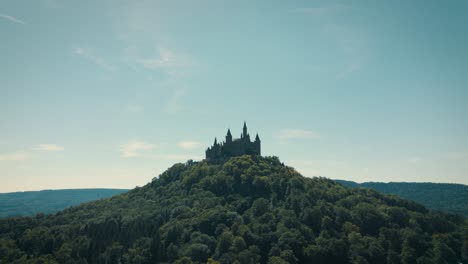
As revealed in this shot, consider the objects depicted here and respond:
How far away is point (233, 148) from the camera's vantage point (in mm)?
151250

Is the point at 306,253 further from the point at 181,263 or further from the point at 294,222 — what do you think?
the point at 181,263

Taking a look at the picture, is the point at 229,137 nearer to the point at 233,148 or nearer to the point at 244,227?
the point at 233,148

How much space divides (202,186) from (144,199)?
25.5 meters

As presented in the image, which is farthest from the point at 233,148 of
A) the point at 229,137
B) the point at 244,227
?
the point at 244,227

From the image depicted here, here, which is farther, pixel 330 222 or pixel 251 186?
pixel 251 186

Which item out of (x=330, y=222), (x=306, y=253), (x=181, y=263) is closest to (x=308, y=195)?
(x=330, y=222)

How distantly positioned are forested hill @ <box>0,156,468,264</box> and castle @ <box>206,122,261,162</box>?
8917 mm

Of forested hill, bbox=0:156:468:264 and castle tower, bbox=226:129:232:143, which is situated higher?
castle tower, bbox=226:129:232:143

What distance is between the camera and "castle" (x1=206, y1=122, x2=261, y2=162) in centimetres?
15100

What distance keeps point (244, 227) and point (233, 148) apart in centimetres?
5761

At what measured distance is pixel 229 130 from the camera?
15062 centimetres

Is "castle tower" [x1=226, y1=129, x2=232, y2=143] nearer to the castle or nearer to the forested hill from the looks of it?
the castle

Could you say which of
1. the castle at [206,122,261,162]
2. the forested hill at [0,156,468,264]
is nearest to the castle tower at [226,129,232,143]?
the castle at [206,122,261,162]

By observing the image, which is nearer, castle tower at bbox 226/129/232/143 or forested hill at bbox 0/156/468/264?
forested hill at bbox 0/156/468/264
